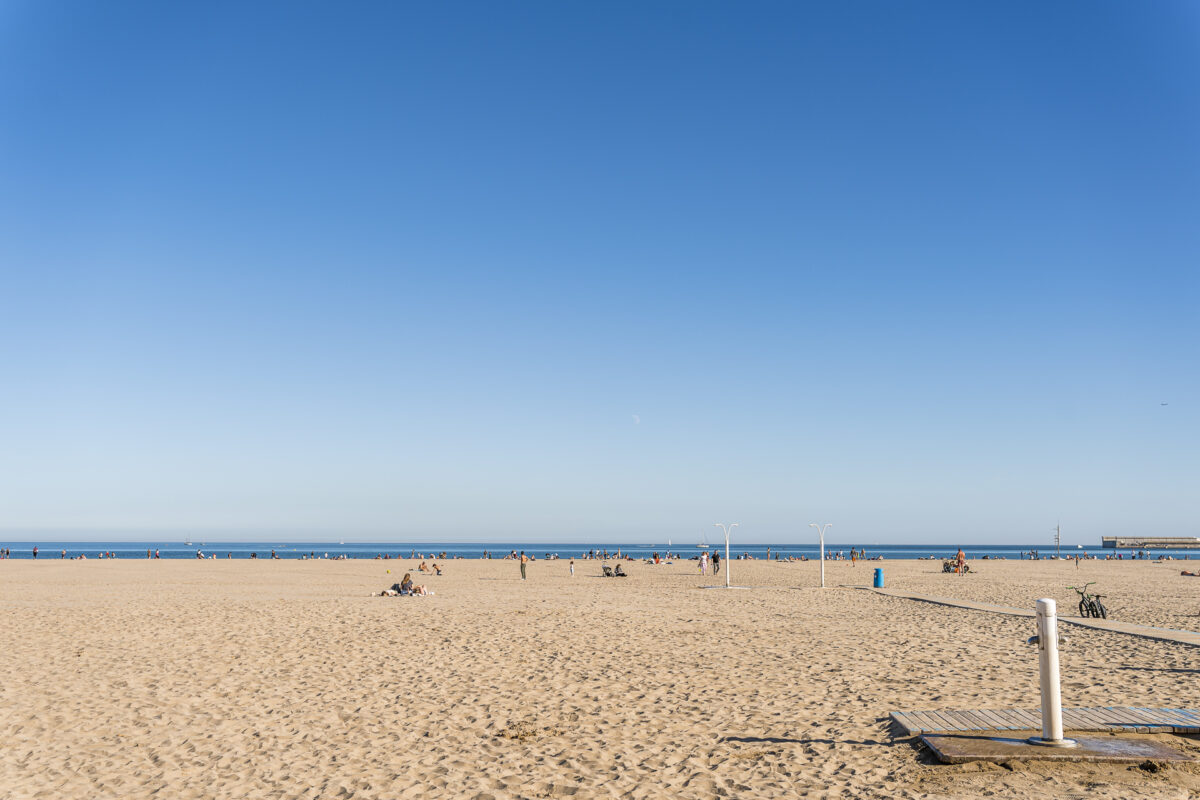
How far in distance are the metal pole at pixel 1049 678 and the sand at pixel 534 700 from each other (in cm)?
32

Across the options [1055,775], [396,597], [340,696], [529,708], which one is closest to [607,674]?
[529,708]

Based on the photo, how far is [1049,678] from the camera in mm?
6609

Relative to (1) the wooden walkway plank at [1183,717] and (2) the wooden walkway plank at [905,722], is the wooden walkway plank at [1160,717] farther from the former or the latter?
(2) the wooden walkway plank at [905,722]

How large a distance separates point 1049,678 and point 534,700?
6.28 m

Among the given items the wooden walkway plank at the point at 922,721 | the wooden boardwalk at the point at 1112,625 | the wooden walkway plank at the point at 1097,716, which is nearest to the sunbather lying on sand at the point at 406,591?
the wooden boardwalk at the point at 1112,625

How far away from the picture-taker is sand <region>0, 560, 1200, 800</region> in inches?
280

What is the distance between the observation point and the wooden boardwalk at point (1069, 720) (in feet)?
23.9

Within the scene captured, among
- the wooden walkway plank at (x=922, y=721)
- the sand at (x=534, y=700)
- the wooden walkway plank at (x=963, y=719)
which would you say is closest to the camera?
the sand at (x=534, y=700)

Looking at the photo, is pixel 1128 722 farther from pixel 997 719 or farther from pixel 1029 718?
pixel 997 719

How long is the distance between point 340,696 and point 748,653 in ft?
23.4

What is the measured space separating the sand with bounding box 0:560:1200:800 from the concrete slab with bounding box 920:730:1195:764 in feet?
0.40

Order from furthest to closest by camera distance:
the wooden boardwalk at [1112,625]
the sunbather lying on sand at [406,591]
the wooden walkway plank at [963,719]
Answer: the sunbather lying on sand at [406,591]
the wooden boardwalk at [1112,625]
the wooden walkway plank at [963,719]

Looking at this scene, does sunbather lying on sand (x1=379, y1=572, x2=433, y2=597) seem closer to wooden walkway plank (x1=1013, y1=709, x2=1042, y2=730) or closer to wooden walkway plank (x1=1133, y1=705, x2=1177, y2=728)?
wooden walkway plank (x1=1013, y1=709, x2=1042, y2=730)

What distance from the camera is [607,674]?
12.3m
